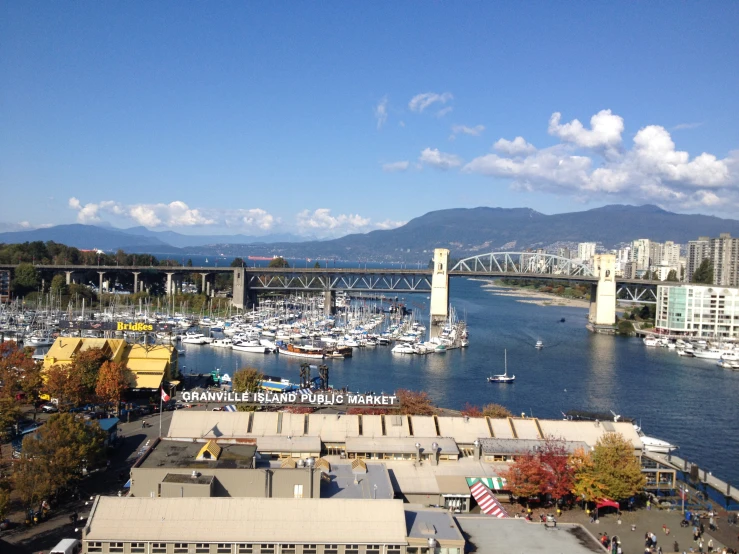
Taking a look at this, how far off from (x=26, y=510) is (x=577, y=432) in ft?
38.4

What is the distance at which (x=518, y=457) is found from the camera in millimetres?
13680

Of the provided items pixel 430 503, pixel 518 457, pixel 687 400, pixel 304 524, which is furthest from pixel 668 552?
pixel 687 400

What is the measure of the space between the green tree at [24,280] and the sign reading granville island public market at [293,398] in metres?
41.6

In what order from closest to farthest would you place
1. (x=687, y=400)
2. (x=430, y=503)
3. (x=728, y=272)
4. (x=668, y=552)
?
1. (x=668, y=552)
2. (x=430, y=503)
3. (x=687, y=400)
4. (x=728, y=272)

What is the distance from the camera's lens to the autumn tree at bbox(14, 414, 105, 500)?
12.0 m

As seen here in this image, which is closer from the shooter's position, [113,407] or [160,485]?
[160,485]

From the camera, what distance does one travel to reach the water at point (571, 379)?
76.0ft

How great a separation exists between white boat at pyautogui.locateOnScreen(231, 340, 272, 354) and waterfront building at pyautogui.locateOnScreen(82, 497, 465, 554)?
27.7 metres

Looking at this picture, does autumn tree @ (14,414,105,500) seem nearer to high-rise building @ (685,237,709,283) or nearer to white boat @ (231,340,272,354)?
white boat @ (231,340,272,354)

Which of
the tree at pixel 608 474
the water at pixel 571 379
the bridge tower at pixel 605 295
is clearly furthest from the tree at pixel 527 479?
the bridge tower at pixel 605 295

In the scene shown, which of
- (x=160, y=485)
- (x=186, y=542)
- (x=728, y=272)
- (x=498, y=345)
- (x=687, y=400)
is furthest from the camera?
(x=728, y=272)

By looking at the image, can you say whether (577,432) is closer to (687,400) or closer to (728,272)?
(687,400)

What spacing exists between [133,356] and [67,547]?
13.2 metres

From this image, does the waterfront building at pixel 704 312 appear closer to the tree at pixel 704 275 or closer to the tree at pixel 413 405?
the tree at pixel 704 275
